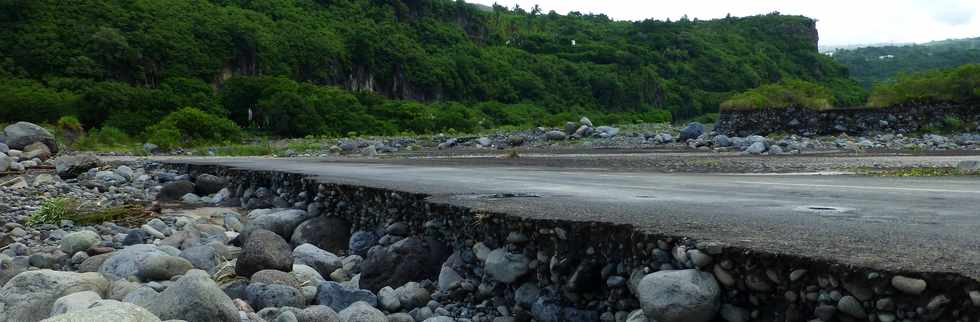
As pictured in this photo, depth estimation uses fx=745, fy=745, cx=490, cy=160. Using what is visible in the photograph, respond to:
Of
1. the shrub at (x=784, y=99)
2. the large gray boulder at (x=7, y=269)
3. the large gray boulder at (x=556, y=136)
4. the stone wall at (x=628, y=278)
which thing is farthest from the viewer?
the large gray boulder at (x=556, y=136)

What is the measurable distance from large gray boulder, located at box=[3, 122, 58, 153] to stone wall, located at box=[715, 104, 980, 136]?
23897 mm

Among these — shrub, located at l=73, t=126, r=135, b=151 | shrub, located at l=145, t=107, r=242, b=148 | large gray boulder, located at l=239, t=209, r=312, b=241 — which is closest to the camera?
large gray boulder, located at l=239, t=209, r=312, b=241

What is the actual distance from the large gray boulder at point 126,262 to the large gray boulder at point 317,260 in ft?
3.19

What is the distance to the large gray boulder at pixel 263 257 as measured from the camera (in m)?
5.31

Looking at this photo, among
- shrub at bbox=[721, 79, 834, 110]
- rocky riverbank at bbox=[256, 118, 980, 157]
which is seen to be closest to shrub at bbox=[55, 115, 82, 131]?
rocky riverbank at bbox=[256, 118, 980, 157]

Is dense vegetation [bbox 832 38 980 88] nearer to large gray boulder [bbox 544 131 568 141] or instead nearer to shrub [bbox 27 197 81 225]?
large gray boulder [bbox 544 131 568 141]

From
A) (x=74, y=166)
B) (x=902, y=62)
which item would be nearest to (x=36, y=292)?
(x=74, y=166)

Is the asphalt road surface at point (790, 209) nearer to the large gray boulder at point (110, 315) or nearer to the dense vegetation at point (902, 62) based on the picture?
the large gray boulder at point (110, 315)

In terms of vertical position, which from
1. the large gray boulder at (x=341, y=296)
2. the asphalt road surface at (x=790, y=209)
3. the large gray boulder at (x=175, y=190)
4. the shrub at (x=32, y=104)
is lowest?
the large gray boulder at (x=341, y=296)

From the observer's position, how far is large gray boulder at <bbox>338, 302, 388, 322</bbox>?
4031 millimetres

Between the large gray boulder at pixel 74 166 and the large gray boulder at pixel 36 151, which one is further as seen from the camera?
the large gray boulder at pixel 36 151

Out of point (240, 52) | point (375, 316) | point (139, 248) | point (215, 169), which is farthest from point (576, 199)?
point (240, 52)

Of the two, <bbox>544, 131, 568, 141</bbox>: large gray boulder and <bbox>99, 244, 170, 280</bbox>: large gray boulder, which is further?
<bbox>544, 131, 568, 141</bbox>: large gray boulder

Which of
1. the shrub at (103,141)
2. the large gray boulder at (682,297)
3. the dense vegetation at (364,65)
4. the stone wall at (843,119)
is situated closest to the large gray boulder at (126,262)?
the large gray boulder at (682,297)
